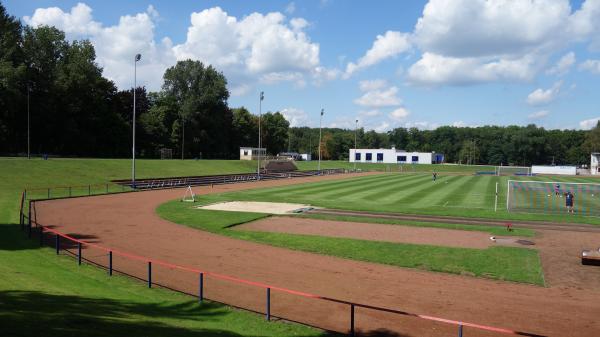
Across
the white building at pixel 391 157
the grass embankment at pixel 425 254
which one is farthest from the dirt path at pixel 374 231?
the white building at pixel 391 157

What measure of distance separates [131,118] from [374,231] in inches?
3319

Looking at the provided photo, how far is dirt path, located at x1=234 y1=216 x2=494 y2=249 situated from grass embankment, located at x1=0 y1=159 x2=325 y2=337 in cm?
1127

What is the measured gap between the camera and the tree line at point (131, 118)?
72625mm

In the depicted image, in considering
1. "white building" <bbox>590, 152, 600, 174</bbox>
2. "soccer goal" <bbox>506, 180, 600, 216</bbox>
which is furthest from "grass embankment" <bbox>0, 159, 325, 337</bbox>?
"white building" <bbox>590, 152, 600, 174</bbox>

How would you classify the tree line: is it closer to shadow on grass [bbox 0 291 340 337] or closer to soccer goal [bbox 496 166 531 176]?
soccer goal [bbox 496 166 531 176]

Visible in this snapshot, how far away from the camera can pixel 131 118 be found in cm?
9719

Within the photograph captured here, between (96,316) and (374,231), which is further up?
(96,316)

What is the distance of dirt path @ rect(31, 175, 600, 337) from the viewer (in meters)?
11.8

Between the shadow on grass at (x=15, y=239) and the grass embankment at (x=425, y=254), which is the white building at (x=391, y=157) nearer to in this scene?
the grass embankment at (x=425, y=254)

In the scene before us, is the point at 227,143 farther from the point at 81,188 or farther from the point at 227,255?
the point at 227,255

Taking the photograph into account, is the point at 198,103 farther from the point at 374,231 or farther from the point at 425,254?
the point at 425,254

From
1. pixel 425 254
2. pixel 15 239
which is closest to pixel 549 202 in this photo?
pixel 425 254

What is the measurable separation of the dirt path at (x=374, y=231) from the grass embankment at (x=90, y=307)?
11.3m

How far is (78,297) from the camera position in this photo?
11945mm
